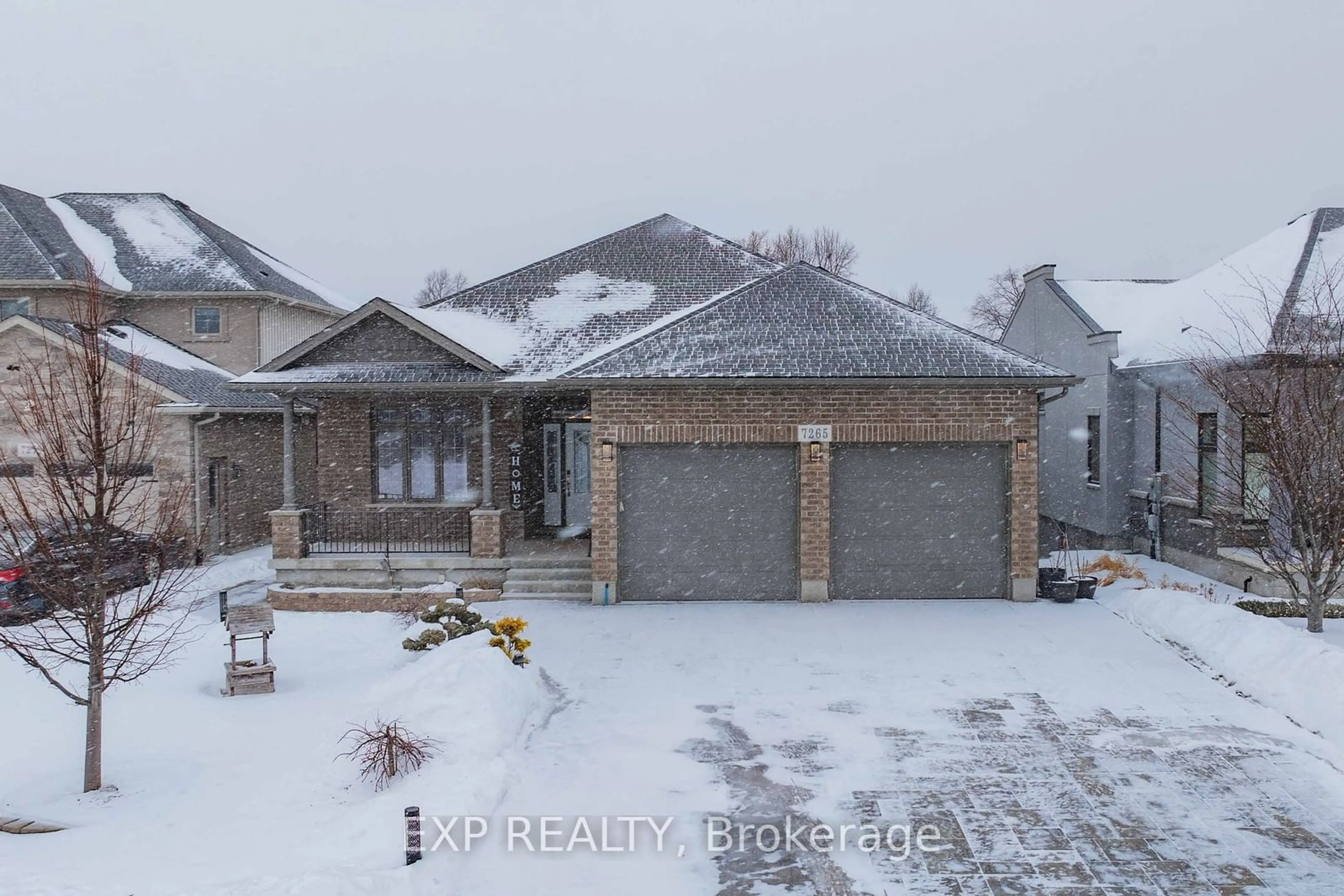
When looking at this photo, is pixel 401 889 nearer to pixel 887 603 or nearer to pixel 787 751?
pixel 787 751

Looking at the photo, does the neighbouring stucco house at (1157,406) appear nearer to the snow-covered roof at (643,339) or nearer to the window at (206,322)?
the snow-covered roof at (643,339)

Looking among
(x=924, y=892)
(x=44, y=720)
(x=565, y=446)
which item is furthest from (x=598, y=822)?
(x=565, y=446)

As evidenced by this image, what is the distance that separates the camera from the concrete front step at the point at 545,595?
46.7 feet

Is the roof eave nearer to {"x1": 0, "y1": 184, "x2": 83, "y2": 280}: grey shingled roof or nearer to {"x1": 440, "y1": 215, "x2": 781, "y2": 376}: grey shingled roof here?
{"x1": 440, "y1": 215, "x2": 781, "y2": 376}: grey shingled roof

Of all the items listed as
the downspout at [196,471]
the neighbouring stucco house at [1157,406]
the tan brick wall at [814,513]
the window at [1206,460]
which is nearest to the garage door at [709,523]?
the tan brick wall at [814,513]

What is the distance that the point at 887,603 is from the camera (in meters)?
13.7

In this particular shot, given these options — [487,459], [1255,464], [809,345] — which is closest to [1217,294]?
[1255,464]

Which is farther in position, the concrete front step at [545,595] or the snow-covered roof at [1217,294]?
the snow-covered roof at [1217,294]

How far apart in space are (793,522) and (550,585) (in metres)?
3.89

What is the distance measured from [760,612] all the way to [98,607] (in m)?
8.36

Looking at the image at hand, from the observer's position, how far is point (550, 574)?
1452 cm

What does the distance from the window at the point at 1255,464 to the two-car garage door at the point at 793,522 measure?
3.15 metres

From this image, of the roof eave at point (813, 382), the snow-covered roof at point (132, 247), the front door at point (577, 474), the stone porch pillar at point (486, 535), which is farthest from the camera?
the snow-covered roof at point (132, 247)

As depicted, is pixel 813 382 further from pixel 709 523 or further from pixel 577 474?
pixel 577 474
